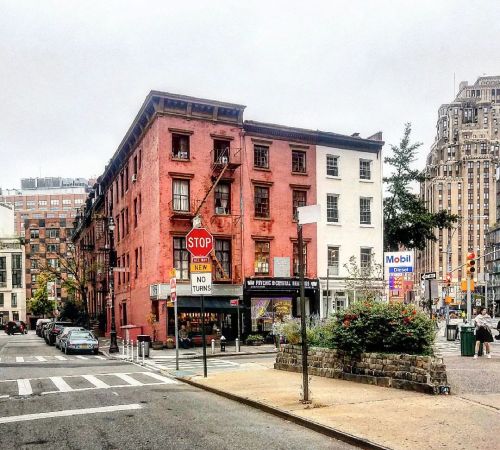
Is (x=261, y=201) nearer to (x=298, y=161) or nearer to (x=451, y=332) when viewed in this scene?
(x=298, y=161)

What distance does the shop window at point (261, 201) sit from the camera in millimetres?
39125

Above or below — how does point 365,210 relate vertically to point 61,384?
above

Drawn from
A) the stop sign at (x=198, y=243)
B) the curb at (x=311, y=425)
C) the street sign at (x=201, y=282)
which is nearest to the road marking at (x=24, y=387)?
the curb at (x=311, y=425)

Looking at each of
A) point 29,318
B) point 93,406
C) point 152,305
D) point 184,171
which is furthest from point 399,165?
point 29,318

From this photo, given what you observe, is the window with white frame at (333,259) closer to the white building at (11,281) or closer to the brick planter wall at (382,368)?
the brick planter wall at (382,368)

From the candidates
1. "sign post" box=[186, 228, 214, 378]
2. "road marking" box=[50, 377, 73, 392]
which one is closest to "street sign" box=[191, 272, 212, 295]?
"sign post" box=[186, 228, 214, 378]

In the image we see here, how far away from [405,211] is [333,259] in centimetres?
970

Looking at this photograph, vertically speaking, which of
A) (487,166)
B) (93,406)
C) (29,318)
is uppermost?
(487,166)

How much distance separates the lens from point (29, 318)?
114125 mm

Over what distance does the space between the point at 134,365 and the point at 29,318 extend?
98289 mm

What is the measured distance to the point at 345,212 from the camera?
139 ft

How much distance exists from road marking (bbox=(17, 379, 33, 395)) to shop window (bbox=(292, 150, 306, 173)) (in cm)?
2658

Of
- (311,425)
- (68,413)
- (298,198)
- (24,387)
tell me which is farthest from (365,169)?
(311,425)

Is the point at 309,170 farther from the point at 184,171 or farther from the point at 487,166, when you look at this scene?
the point at 487,166
